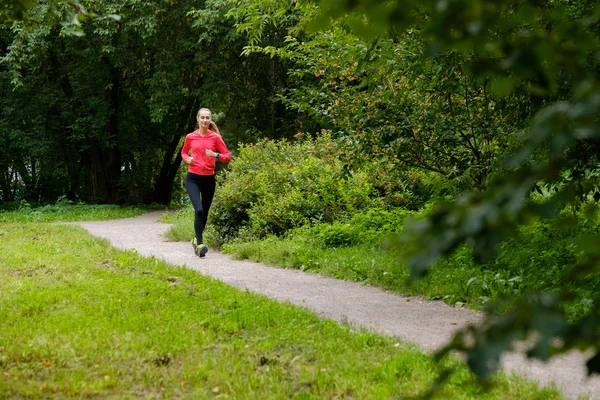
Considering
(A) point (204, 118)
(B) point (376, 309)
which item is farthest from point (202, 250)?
(B) point (376, 309)

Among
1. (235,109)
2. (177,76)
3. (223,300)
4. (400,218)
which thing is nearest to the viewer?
(223,300)

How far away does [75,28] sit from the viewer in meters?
4.50

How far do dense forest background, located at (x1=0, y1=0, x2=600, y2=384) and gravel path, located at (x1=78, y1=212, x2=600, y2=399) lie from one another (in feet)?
3.54

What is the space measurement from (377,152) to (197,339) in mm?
5126

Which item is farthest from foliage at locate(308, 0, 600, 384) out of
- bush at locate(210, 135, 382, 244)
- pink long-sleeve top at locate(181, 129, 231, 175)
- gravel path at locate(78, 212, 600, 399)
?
bush at locate(210, 135, 382, 244)

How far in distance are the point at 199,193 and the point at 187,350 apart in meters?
6.09

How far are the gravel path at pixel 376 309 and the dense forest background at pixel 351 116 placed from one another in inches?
42.5

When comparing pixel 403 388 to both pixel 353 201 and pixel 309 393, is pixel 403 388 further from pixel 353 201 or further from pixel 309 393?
pixel 353 201

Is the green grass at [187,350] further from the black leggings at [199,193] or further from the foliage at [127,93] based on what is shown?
the foliage at [127,93]

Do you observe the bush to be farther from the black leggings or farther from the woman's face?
the woman's face

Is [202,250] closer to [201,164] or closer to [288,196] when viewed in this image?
[201,164]

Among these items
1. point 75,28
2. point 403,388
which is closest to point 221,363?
point 403,388

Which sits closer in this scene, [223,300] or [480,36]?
[480,36]

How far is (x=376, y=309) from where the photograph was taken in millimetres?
6656
